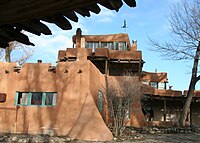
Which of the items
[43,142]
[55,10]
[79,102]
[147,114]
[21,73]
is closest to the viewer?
[55,10]

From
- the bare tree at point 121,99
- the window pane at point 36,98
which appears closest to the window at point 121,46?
the bare tree at point 121,99

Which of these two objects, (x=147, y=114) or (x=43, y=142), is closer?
(x=43, y=142)

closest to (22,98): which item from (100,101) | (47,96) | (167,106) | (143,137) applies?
(47,96)

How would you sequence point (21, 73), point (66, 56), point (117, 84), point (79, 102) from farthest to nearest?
point (66, 56)
point (117, 84)
point (21, 73)
point (79, 102)

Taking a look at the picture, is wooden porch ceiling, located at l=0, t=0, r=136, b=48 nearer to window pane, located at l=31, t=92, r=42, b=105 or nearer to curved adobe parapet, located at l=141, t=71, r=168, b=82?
window pane, located at l=31, t=92, r=42, b=105

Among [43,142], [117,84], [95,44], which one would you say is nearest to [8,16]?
[43,142]

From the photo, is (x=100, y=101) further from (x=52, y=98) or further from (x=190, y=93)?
(x=190, y=93)

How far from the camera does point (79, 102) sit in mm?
16328

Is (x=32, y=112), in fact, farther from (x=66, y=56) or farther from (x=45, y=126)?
(x=66, y=56)

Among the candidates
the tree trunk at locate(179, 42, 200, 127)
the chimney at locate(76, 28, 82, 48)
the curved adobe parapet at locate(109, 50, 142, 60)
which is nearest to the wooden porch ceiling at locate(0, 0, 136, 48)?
the tree trunk at locate(179, 42, 200, 127)

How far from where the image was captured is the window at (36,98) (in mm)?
16719

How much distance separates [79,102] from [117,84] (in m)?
4.65

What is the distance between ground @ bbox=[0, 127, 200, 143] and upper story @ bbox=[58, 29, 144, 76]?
6879 mm

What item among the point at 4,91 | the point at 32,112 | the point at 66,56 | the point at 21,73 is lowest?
the point at 32,112
